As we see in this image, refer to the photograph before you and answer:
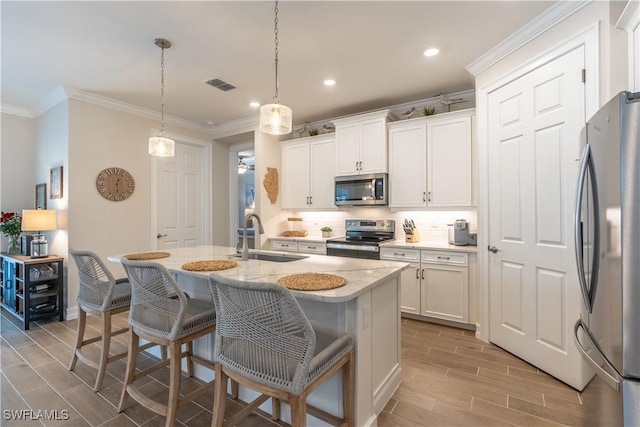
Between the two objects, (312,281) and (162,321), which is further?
(162,321)

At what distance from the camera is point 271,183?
479 centimetres

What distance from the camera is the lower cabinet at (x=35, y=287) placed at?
133 inches

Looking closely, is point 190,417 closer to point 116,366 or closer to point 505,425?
point 116,366

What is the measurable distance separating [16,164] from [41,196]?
70 centimetres

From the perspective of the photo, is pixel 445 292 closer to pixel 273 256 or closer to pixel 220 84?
pixel 273 256

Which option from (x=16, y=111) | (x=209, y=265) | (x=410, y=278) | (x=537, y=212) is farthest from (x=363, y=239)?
(x=16, y=111)

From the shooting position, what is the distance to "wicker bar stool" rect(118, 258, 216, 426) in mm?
1708

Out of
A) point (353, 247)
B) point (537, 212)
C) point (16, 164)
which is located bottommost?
point (353, 247)

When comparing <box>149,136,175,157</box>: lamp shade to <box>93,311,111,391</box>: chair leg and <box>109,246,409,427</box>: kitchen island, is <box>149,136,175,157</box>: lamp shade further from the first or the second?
<box>93,311,111,391</box>: chair leg

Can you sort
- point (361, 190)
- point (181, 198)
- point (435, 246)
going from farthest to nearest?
point (181, 198), point (361, 190), point (435, 246)

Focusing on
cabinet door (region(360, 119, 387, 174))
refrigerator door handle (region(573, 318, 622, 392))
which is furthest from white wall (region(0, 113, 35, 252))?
refrigerator door handle (region(573, 318, 622, 392))

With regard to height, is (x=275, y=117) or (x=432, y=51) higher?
(x=432, y=51)

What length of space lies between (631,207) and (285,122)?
1.82 metres

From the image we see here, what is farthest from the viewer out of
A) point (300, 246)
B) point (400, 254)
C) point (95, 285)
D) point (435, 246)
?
point (300, 246)
